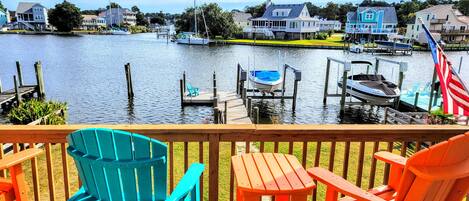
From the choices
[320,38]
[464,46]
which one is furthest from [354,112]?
[320,38]

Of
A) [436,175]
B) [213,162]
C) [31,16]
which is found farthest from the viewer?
[31,16]

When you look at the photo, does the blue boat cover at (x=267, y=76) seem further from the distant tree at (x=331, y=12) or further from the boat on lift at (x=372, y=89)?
the distant tree at (x=331, y=12)

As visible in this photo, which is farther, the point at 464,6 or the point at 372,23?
the point at 464,6

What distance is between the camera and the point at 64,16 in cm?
7988

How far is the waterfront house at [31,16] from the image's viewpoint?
90938 mm

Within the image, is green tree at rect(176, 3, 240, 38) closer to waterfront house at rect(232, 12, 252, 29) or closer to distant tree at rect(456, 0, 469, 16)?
waterfront house at rect(232, 12, 252, 29)

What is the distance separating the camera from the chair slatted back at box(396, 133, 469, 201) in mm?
1760

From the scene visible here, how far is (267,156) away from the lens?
2.38m

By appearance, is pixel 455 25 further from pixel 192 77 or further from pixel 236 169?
pixel 236 169

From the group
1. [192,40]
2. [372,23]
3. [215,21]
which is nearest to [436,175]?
[192,40]

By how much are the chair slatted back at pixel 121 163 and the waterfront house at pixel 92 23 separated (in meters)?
104

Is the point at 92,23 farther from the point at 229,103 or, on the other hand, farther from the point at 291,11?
the point at 229,103

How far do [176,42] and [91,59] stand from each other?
24.7 metres

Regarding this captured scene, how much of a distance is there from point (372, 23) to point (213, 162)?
6202 cm
